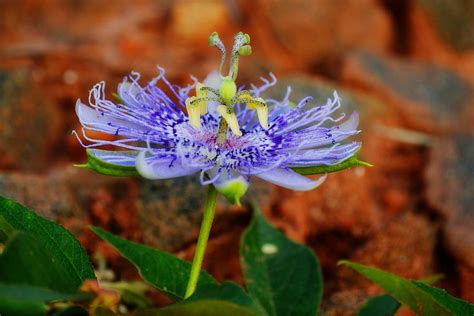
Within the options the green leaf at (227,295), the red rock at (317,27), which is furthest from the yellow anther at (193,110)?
the red rock at (317,27)

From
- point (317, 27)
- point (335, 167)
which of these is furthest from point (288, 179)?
point (317, 27)

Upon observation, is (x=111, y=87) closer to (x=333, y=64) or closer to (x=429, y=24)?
(x=333, y=64)

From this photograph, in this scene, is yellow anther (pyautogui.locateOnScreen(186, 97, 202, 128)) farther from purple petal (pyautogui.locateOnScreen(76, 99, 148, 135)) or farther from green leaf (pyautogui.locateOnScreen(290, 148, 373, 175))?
green leaf (pyautogui.locateOnScreen(290, 148, 373, 175))

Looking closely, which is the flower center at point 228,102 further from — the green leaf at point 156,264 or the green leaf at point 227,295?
the green leaf at point 227,295

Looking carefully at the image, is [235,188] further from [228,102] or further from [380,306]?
[380,306]

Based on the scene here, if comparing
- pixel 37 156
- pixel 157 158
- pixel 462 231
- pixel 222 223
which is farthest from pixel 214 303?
pixel 37 156
